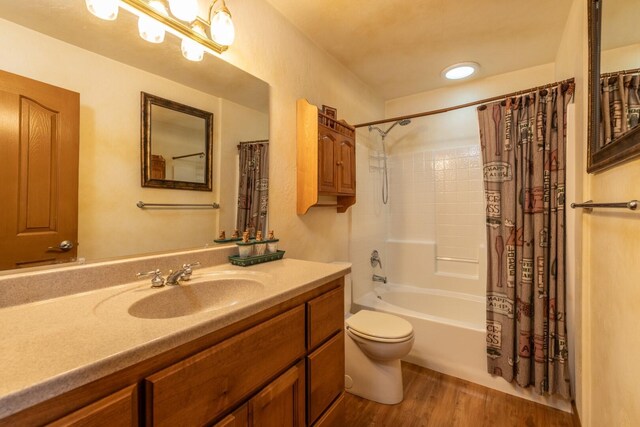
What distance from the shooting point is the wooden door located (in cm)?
77

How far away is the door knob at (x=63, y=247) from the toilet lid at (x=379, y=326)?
56.8 inches

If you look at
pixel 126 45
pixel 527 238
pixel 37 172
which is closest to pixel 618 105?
pixel 527 238

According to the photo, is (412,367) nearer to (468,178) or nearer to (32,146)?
(468,178)

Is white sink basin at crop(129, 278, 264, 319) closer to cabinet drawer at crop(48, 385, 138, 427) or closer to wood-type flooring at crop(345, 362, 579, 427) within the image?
cabinet drawer at crop(48, 385, 138, 427)

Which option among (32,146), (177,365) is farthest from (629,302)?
(32,146)

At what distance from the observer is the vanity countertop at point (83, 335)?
0.44 m

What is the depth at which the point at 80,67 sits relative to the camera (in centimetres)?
90

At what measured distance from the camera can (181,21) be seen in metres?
1.19

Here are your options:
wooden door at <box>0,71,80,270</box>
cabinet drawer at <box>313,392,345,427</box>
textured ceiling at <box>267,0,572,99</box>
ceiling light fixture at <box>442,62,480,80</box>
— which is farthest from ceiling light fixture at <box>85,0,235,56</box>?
ceiling light fixture at <box>442,62,480,80</box>

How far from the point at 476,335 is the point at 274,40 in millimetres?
2285

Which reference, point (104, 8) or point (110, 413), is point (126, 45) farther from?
point (110, 413)

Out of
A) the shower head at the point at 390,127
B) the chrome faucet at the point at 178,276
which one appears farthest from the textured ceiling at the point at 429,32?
the chrome faucet at the point at 178,276

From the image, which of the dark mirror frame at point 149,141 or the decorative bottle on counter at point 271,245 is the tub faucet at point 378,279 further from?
the dark mirror frame at point 149,141

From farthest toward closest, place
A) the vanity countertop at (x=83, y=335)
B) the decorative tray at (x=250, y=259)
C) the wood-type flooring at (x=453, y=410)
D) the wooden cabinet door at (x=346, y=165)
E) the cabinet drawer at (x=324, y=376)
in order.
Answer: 1. the wooden cabinet door at (x=346, y=165)
2. the wood-type flooring at (x=453, y=410)
3. the decorative tray at (x=250, y=259)
4. the cabinet drawer at (x=324, y=376)
5. the vanity countertop at (x=83, y=335)
